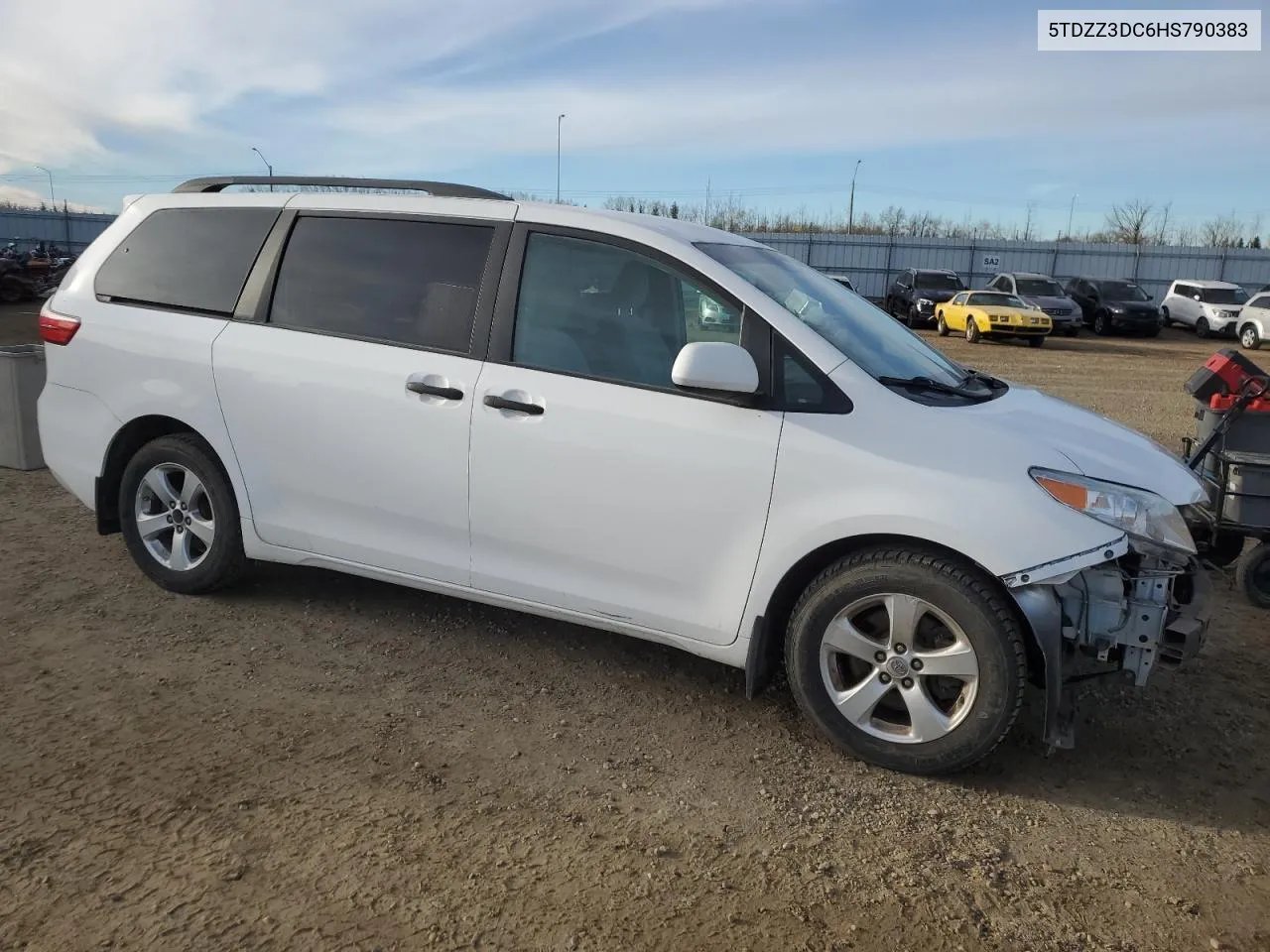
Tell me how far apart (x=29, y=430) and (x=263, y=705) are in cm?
484

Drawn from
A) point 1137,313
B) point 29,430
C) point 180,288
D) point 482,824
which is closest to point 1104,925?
point 482,824

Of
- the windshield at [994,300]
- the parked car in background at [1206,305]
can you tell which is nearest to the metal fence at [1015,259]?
the parked car in background at [1206,305]

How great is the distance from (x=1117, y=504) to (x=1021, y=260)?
38.5 metres

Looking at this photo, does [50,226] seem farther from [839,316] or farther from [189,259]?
[839,316]

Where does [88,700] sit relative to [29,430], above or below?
below

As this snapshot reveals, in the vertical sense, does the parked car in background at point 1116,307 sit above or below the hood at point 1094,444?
above

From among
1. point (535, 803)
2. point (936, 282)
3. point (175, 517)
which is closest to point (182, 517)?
point (175, 517)

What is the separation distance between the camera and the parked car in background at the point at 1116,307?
2800 cm

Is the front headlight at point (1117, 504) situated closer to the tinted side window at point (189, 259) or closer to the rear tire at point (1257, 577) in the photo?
the rear tire at point (1257, 577)

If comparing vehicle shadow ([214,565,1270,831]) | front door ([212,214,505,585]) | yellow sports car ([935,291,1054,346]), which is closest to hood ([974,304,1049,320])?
yellow sports car ([935,291,1054,346])

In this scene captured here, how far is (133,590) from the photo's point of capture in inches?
187

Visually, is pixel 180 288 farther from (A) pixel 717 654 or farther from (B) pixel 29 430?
(B) pixel 29 430

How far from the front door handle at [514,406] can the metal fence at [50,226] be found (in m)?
44.9

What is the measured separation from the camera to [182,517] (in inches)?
180
